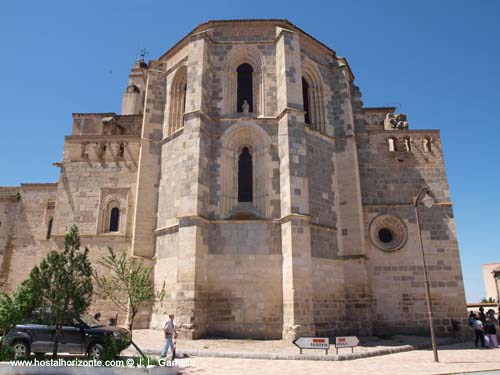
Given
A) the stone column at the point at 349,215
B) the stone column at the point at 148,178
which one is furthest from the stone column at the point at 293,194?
the stone column at the point at 148,178

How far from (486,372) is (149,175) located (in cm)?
1458

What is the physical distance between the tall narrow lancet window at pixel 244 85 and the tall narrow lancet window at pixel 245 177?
246 centimetres

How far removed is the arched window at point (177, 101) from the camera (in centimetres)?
1830

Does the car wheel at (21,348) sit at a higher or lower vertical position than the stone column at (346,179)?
lower

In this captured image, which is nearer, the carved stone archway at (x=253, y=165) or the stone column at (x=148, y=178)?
the carved stone archway at (x=253, y=165)

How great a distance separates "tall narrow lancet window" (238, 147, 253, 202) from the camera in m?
16.0

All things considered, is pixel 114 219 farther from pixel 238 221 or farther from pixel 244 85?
pixel 244 85

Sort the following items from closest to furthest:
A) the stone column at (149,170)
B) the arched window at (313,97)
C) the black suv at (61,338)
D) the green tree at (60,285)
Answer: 1. the green tree at (60,285)
2. the black suv at (61,338)
3. the stone column at (149,170)
4. the arched window at (313,97)

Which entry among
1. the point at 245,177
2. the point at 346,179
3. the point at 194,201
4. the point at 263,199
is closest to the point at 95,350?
the point at 194,201

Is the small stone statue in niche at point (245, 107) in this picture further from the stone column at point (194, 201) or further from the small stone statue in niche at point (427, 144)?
the small stone statue in niche at point (427, 144)

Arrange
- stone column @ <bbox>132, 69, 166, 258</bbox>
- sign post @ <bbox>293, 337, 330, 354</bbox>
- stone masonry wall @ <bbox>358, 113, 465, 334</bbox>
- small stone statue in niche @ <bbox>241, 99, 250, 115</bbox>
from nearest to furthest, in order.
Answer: sign post @ <bbox>293, 337, 330, 354</bbox> → small stone statue in niche @ <bbox>241, 99, 250, 115</bbox> → stone masonry wall @ <bbox>358, 113, 465, 334</bbox> → stone column @ <bbox>132, 69, 166, 258</bbox>

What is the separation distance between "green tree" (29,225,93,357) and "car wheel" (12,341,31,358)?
1425mm

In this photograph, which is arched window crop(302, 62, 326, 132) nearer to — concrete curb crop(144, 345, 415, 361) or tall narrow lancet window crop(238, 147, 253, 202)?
tall narrow lancet window crop(238, 147, 253, 202)

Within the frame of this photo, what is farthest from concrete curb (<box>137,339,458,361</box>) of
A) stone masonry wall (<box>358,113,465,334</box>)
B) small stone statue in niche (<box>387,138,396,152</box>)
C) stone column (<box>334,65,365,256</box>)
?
small stone statue in niche (<box>387,138,396,152</box>)
